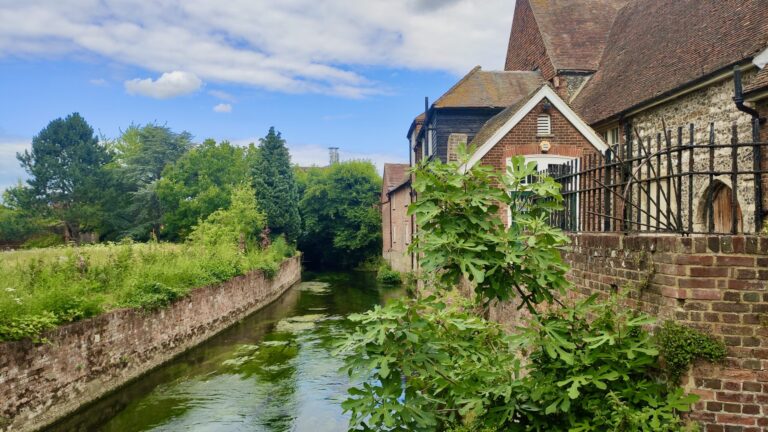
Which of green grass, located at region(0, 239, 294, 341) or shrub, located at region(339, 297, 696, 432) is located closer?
shrub, located at region(339, 297, 696, 432)

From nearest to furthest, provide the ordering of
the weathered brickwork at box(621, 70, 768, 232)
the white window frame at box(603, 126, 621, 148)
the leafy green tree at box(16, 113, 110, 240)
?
the weathered brickwork at box(621, 70, 768, 232) → the white window frame at box(603, 126, 621, 148) → the leafy green tree at box(16, 113, 110, 240)

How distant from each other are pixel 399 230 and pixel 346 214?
11650mm

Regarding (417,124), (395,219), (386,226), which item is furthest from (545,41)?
(386,226)

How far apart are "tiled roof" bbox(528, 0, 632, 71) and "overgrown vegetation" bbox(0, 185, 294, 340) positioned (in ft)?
53.3

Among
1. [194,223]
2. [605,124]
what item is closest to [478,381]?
[605,124]

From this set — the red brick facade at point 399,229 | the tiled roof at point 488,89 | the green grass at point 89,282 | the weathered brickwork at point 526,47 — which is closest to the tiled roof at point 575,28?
the weathered brickwork at point 526,47

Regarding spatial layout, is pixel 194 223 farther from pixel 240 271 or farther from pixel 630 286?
pixel 630 286

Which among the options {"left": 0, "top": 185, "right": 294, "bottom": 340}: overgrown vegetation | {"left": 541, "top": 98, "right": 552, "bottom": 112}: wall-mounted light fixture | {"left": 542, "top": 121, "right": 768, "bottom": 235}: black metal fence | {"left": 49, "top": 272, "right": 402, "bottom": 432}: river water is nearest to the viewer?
{"left": 542, "top": 121, "right": 768, "bottom": 235}: black metal fence

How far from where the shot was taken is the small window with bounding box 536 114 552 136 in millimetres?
15477

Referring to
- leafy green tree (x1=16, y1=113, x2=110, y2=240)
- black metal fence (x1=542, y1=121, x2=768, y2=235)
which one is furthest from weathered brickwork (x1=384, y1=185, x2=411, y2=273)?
leafy green tree (x1=16, y1=113, x2=110, y2=240)

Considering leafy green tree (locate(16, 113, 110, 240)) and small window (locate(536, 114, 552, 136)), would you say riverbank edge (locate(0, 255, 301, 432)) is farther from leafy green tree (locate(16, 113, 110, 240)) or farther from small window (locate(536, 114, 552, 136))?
leafy green tree (locate(16, 113, 110, 240))

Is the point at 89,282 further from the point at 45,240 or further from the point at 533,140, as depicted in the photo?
the point at 45,240

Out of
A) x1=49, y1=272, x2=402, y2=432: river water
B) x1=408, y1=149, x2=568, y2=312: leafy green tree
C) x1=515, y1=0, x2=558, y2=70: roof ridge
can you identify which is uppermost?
x1=515, y1=0, x2=558, y2=70: roof ridge

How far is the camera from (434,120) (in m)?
22.2
